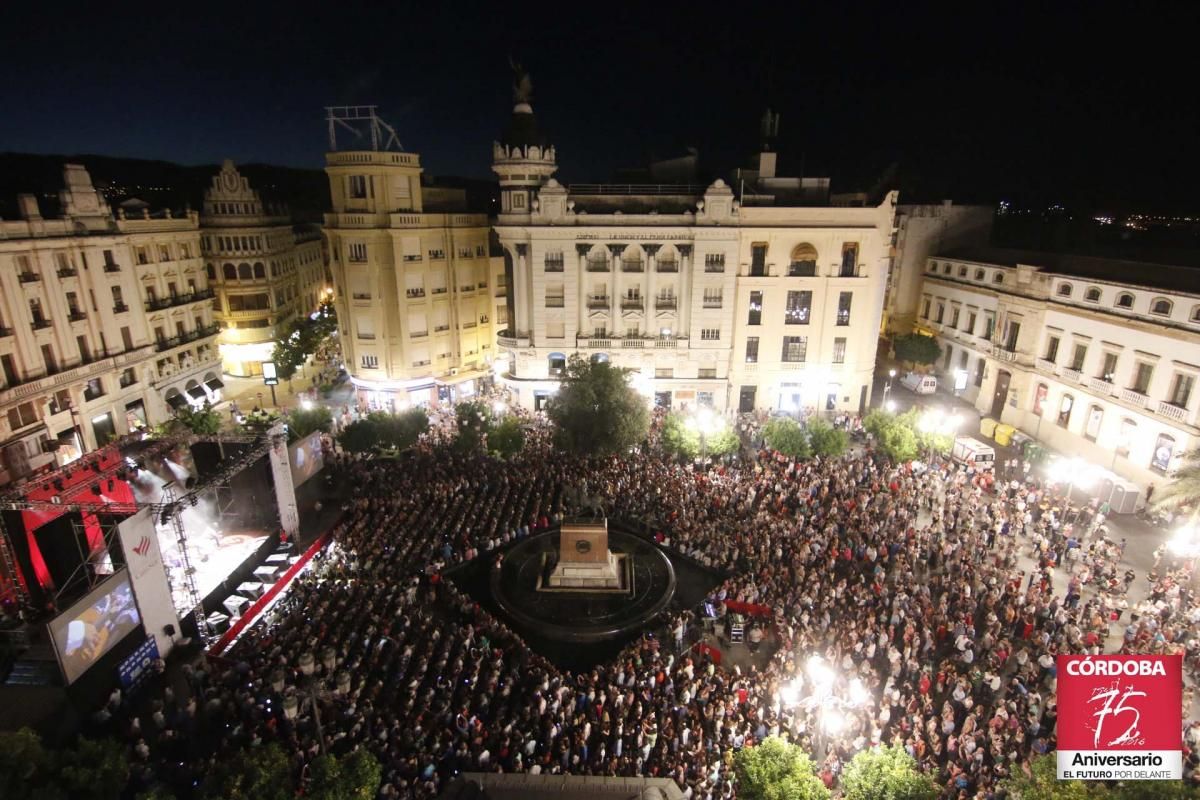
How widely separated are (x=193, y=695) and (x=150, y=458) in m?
12.7

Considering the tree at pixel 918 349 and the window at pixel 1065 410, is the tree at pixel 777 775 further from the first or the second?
the tree at pixel 918 349

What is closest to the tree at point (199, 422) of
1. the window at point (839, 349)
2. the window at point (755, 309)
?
the window at point (755, 309)

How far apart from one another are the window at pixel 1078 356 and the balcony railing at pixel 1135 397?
158 inches

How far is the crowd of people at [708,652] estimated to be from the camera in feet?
56.3

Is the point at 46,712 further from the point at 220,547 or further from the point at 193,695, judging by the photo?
the point at 220,547

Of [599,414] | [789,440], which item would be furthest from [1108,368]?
[599,414]

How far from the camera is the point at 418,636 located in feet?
70.8

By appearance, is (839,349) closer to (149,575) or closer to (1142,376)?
(1142,376)

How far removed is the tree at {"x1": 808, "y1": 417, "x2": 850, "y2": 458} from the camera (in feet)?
109

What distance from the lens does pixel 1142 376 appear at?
112ft

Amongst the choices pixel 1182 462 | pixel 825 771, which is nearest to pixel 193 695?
pixel 825 771

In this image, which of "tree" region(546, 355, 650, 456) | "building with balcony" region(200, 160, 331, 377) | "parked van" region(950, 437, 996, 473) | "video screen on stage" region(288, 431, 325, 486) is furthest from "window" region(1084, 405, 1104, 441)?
"building with balcony" region(200, 160, 331, 377)

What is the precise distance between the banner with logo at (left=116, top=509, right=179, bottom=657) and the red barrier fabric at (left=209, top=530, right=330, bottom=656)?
1.57 meters

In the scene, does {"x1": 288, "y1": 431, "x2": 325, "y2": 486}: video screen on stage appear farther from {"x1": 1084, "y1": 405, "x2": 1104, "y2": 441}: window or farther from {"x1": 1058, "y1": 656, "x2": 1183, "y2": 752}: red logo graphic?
{"x1": 1084, "y1": 405, "x2": 1104, "y2": 441}: window
